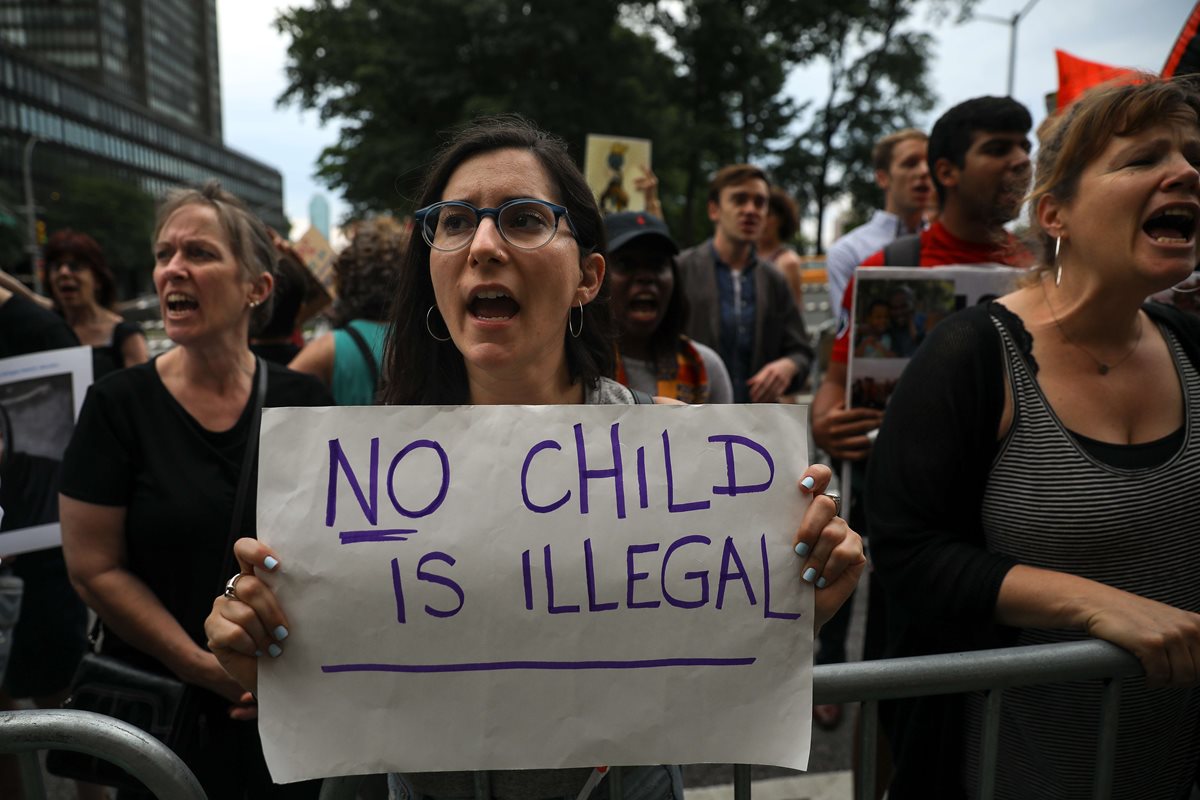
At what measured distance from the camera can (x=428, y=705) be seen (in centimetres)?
120

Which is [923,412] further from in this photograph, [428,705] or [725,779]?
[725,779]

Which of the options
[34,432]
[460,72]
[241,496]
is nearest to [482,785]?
[241,496]

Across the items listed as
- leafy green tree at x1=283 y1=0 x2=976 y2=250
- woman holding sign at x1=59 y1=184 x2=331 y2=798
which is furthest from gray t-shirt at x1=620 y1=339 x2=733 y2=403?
leafy green tree at x1=283 y1=0 x2=976 y2=250

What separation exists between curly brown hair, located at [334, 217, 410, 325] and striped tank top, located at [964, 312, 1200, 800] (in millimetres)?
2314

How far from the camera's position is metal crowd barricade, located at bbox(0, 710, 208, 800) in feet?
3.84

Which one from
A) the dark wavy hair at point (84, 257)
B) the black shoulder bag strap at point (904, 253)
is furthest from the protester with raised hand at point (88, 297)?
the black shoulder bag strap at point (904, 253)

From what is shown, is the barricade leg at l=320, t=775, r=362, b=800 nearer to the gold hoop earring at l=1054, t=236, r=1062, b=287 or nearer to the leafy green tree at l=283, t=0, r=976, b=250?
the gold hoop earring at l=1054, t=236, r=1062, b=287

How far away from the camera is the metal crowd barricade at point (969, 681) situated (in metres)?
1.29

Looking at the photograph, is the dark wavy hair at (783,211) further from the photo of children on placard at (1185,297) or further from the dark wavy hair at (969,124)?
the photo of children on placard at (1185,297)

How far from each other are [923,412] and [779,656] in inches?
25.8

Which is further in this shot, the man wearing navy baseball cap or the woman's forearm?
the man wearing navy baseball cap

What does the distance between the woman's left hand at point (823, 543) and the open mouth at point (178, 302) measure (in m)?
1.74

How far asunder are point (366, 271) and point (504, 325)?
2069 millimetres

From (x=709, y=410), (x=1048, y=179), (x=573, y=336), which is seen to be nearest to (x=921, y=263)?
(x=1048, y=179)
